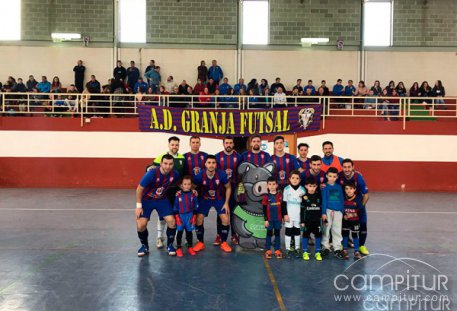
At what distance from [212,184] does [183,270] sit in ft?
6.01

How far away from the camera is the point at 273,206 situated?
8.49m

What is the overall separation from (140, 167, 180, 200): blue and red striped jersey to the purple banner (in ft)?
17.3

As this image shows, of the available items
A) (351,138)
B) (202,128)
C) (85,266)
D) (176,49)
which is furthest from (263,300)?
(176,49)

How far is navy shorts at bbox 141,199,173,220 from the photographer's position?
8531 mm

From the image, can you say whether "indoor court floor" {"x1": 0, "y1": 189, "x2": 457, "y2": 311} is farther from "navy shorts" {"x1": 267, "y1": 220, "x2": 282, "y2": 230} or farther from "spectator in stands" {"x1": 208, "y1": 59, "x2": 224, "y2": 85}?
"spectator in stands" {"x1": 208, "y1": 59, "x2": 224, "y2": 85}

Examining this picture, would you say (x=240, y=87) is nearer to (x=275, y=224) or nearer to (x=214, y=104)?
(x=214, y=104)

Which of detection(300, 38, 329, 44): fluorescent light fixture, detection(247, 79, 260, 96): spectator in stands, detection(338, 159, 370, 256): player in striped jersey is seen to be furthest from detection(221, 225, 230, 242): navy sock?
detection(300, 38, 329, 44): fluorescent light fixture

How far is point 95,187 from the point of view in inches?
731

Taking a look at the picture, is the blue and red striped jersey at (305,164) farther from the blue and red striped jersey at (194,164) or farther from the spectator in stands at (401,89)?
the spectator in stands at (401,89)

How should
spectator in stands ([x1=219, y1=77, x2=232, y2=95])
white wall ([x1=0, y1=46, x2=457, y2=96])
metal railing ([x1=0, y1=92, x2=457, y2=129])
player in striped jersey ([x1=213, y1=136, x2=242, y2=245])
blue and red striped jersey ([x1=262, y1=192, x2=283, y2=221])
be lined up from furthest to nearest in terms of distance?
white wall ([x1=0, y1=46, x2=457, y2=96])
spectator in stands ([x1=219, y1=77, x2=232, y2=95])
metal railing ([x1=0, y1=92, x2=457, y2=129])
player in striped jersey ([x1=213, y1=136, x2=242, y2=245])
blue and red striped jersey ([x1=262, y1=192, x2=283, y2=221])

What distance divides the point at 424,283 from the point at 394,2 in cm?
1932

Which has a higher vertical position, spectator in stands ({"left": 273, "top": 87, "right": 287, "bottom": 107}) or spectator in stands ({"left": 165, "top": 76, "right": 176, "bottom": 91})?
spectator in stands ({"left": 165, "top": 76, "right": 176, "bottom": 91})

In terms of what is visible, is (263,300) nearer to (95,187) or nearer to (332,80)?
(95,187)

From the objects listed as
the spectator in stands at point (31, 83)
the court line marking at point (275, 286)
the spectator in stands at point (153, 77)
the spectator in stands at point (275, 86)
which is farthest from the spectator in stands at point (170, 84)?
the court line marking at point (275, 286)
